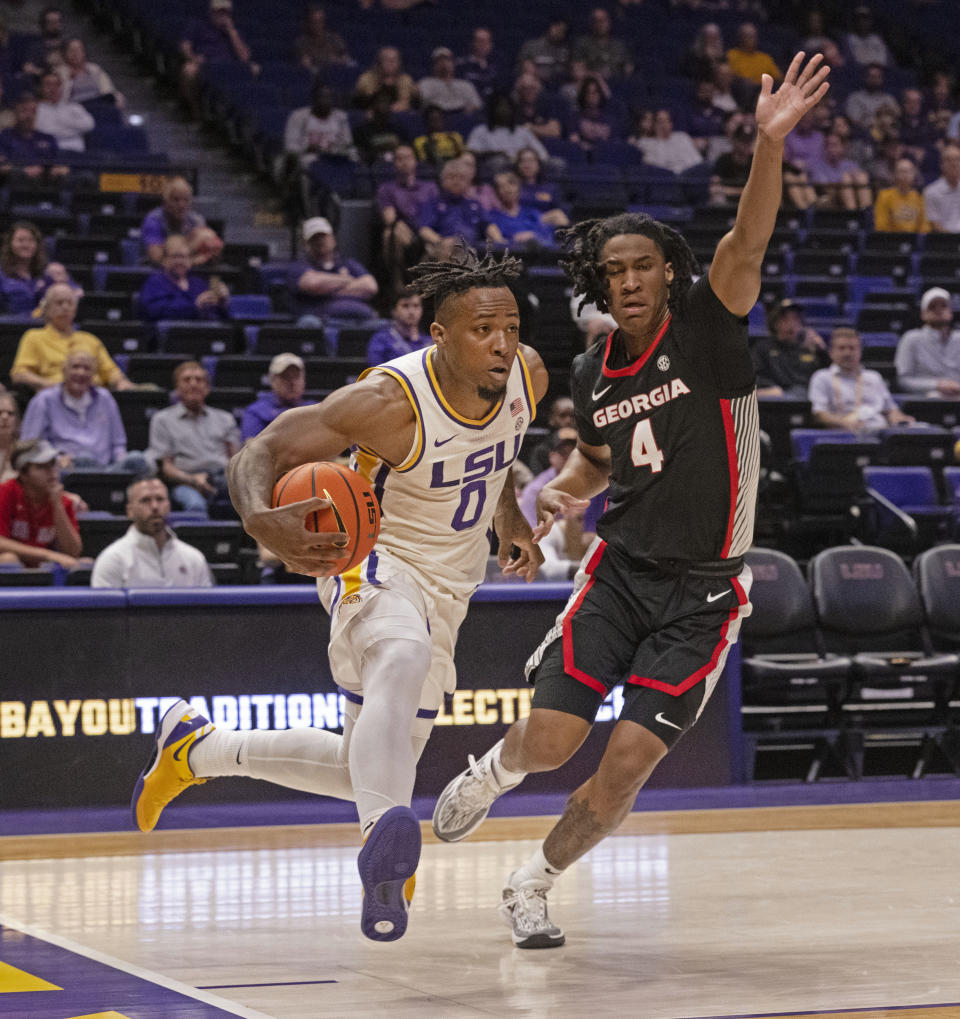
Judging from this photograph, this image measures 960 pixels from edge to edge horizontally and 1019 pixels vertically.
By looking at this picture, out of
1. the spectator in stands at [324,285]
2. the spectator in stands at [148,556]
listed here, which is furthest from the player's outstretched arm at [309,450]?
the spectator in stands at [324,285]

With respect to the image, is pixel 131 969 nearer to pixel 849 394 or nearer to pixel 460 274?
pixel 460 274

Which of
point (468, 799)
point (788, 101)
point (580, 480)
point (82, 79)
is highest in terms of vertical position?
point (82, 79)

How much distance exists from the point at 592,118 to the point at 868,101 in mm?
3325

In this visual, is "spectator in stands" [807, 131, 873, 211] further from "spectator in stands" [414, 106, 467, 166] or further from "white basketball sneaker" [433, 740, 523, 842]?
"white basketball sneaker" [433, 740, 523, 842]

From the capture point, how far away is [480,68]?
16.3 metres

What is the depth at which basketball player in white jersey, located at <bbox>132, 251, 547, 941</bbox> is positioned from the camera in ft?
13.9

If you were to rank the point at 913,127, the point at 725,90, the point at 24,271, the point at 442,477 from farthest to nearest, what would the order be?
1. the point at 913,127
2. the point at 725,90
3. the point at 24,271
4. the point at 442,477

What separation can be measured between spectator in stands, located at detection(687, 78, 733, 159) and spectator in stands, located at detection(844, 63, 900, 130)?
147 centimetres

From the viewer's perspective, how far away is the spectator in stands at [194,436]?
9711mm

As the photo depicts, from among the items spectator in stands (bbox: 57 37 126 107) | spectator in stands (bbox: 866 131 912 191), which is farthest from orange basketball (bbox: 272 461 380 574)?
spectator in stands (bbox: 866 131 912 191)

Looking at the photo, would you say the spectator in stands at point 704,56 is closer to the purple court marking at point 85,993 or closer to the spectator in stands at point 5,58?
the spectator in stands at point 5,58

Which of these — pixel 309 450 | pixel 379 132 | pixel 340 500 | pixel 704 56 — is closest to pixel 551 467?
pixel 309 450

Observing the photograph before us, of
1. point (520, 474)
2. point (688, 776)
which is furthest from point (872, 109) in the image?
point (688, 776)

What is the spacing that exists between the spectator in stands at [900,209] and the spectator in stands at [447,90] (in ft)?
12.8
